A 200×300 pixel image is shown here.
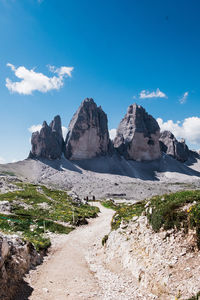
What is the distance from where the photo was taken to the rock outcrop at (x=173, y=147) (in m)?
179

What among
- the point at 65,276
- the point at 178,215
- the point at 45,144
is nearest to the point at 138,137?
the point at 45,144

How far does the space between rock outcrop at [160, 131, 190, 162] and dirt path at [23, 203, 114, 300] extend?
17381 cm

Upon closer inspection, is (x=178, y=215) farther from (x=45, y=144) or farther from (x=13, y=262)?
(x=45, y=144)

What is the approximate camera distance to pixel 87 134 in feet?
493

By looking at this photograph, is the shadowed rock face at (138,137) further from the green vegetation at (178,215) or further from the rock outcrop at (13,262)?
the rock outcrop at (13,262)

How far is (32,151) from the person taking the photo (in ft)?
458

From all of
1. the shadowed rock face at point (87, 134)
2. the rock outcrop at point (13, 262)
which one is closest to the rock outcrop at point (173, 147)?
the shadowed rock face at point (87, 134)

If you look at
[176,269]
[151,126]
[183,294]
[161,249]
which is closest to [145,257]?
[161,249]

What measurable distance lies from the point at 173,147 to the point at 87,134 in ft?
273

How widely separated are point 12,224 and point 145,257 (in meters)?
15.1

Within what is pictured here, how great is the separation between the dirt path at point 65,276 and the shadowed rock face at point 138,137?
143 m

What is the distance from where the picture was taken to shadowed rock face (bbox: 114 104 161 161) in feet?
528

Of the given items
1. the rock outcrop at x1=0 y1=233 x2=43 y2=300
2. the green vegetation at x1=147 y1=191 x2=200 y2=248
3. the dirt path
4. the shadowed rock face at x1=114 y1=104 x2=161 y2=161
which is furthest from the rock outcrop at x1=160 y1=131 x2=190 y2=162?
the rock outcrop at x1=0 y1=233 x2=43 y2=300

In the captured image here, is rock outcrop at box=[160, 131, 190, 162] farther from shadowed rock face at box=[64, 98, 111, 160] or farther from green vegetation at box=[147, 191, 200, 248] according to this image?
green vegetation at box=[147, 191, 200, 248]
